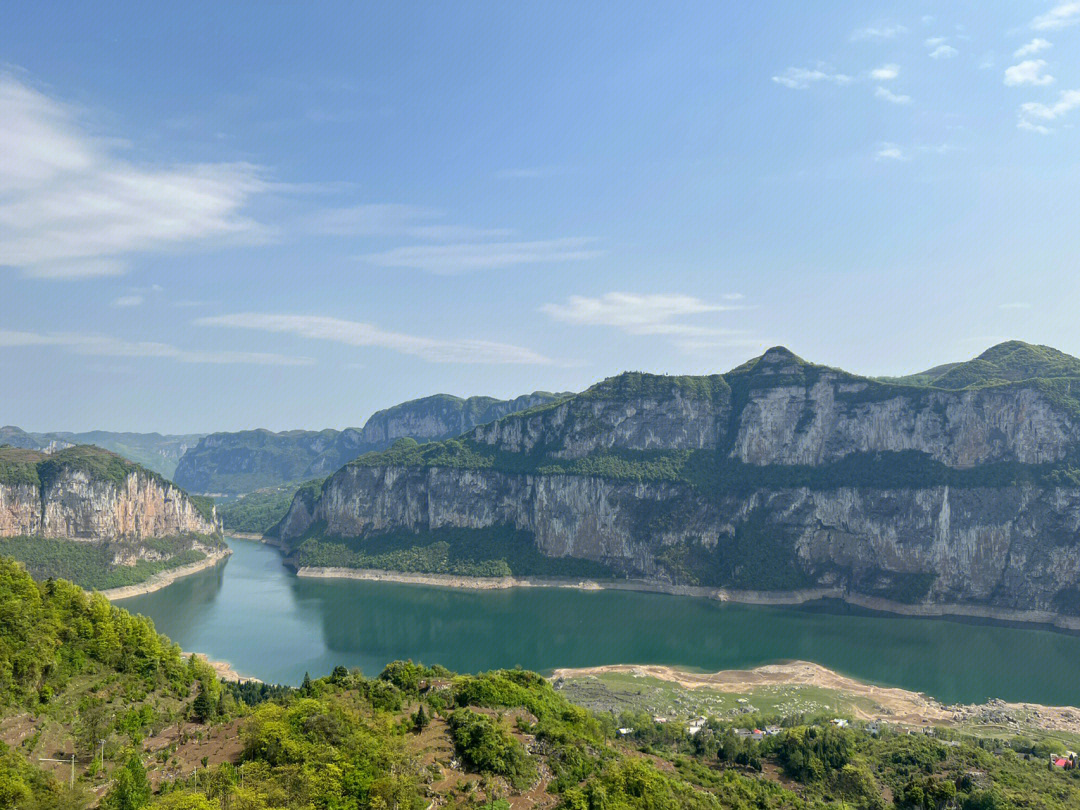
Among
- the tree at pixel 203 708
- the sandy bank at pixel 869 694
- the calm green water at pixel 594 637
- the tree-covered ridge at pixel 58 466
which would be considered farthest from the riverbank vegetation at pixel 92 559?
the tree at pixel 203 708

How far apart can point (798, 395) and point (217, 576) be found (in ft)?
422

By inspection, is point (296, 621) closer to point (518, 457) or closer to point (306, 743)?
point (518, 457)

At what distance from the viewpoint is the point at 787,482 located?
13575 cm

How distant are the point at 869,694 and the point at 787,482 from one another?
64.1 metres

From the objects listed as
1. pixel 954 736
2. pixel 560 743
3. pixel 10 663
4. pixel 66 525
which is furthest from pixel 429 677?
pixel 66 525

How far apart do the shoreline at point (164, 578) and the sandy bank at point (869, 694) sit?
9089 centimetres

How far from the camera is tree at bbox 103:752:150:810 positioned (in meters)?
24.4

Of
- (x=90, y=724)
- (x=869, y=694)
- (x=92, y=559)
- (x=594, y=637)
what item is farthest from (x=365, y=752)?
(x=92, y=559)

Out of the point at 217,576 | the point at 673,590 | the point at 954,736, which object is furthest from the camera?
the point at 217,576

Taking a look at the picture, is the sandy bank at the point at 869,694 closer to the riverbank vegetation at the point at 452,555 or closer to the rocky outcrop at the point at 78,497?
the riverbank vegetation at the point at 452,555

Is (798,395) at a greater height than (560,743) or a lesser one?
greater

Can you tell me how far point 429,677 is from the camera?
142 feet

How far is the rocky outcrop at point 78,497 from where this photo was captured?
130 meters

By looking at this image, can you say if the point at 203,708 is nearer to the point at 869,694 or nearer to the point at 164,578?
the point at 869,694
